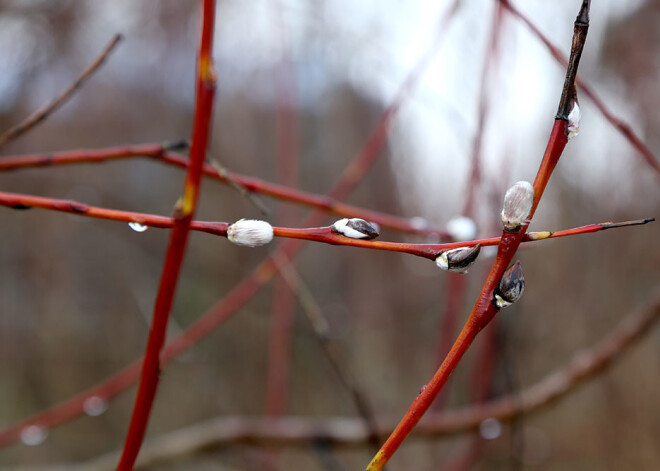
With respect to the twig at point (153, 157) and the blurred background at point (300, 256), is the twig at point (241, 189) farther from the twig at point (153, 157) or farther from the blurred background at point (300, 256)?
the blurred background at point (300, 256)

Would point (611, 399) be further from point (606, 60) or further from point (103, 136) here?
point (103, 136)

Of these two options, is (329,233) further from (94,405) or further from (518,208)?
(94,405)

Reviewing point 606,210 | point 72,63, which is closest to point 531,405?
point 606,210

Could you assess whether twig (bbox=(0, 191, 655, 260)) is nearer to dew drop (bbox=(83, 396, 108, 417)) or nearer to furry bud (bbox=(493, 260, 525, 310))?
furry bud (bbox=(493, 260, 525, 310))

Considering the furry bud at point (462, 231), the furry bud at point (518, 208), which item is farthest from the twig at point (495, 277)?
the furry bud at point (462, 231)

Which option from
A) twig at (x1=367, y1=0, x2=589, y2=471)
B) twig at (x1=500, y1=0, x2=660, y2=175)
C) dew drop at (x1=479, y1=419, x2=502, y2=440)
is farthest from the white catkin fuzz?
dew drop at (x1=479, y1=419, x2=502, y2=440)

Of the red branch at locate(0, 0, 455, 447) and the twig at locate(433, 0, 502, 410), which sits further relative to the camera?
the red branch at locate(0, 0, 455, 447)
